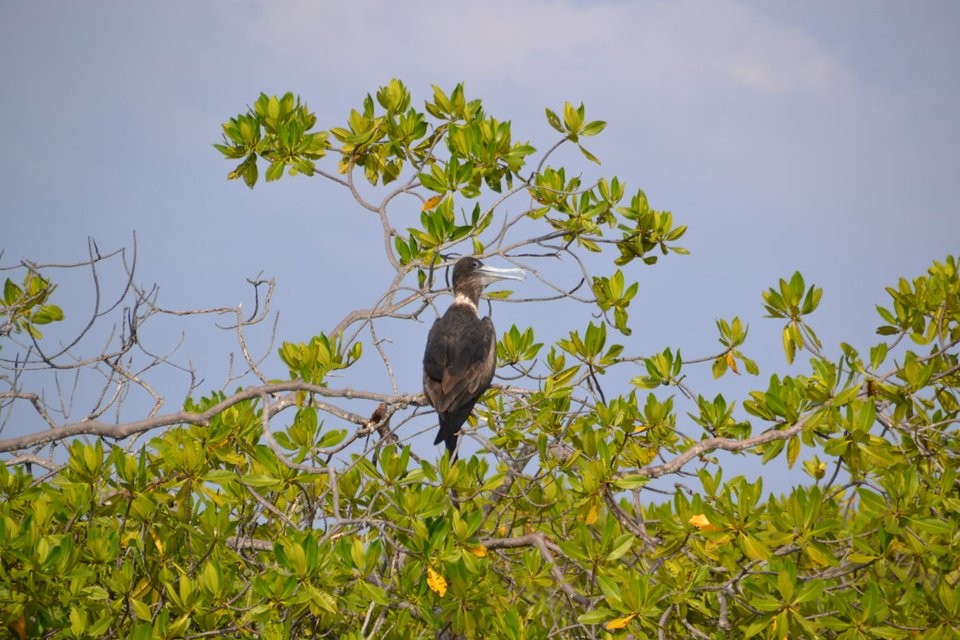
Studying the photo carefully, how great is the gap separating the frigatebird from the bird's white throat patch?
1 centimetres

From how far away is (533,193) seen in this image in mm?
6141

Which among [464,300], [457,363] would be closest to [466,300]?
[464,300]

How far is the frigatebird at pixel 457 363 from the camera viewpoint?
18.1ft

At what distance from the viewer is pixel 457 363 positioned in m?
5.75

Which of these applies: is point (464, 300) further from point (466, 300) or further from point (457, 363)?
point (457, 363)

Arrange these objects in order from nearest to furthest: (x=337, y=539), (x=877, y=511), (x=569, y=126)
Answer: (x=337, y=539), (x=877, y=511), (x=569, y=126)

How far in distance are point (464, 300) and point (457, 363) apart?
43.0 inches

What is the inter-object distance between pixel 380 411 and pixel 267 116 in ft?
7.34

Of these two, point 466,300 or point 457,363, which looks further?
point 466,300

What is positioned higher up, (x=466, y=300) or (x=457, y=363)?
(x=466, y=300)

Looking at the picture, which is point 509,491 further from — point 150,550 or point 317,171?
point 317,171

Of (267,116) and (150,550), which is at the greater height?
(267,116)

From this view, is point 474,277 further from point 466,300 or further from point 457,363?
point 457,363

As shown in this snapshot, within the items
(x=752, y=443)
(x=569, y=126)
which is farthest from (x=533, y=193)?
(x=752, y=443)
